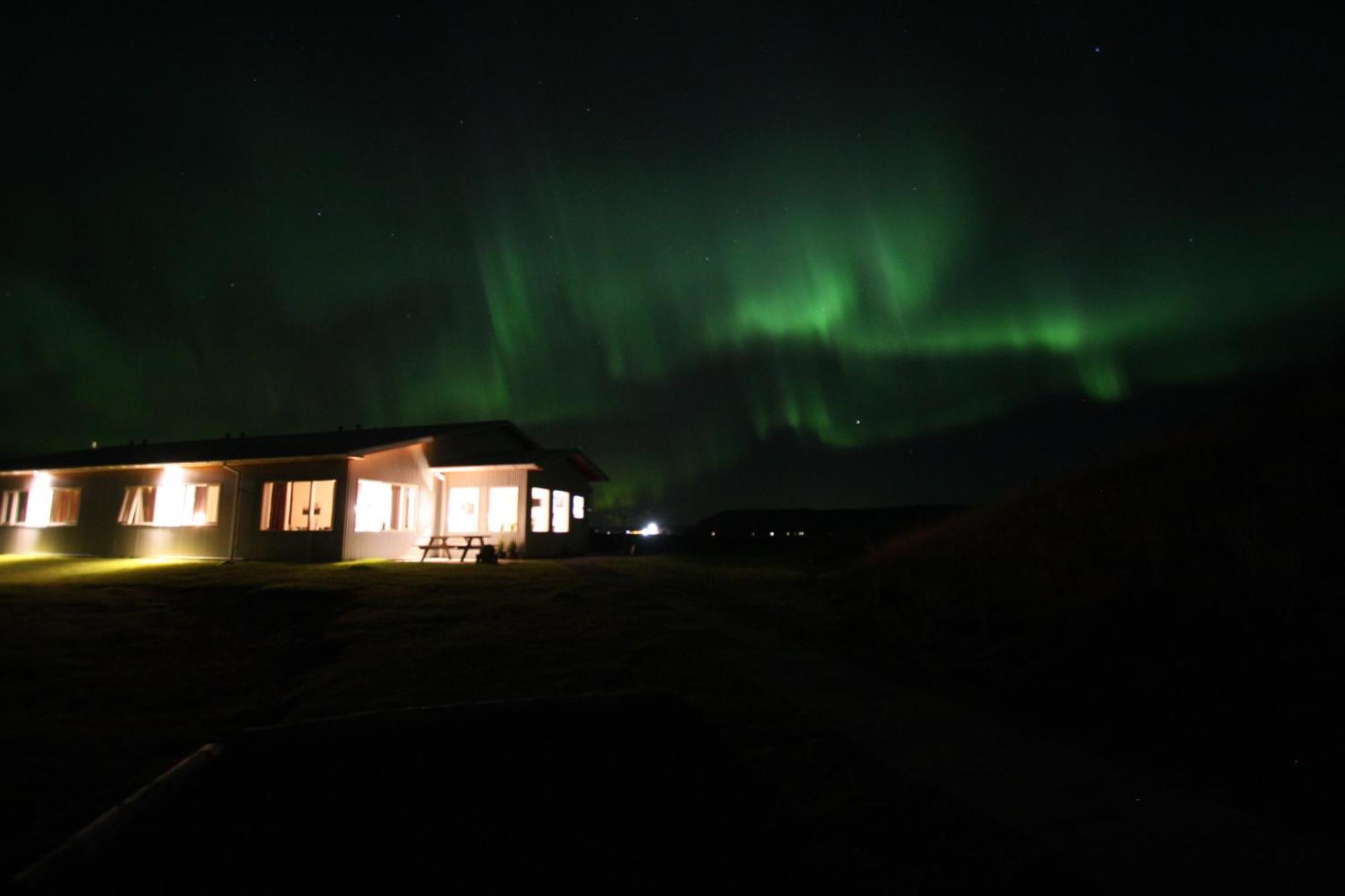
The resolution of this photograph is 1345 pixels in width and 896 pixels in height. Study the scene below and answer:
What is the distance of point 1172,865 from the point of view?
275cm

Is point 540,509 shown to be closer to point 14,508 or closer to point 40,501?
point 40,501

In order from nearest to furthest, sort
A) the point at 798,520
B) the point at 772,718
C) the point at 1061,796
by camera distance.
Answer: the point at 1061,796, the point at 772,718, the point at 798,520

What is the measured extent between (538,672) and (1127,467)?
10.5 m

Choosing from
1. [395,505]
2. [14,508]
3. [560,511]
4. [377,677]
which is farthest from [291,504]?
[377,677]

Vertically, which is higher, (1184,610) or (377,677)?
(1184,610)

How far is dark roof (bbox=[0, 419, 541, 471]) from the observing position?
65.6 ft

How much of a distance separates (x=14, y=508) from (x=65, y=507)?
11.4 feet

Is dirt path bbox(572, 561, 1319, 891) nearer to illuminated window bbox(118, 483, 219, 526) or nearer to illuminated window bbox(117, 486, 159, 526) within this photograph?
illuminated window bbox(118, 483, 219, 526)

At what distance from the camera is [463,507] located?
23.9 meters

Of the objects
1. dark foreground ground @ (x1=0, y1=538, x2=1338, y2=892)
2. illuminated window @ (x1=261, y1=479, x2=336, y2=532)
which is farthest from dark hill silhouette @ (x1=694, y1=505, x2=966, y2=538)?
dark foreground ground @ (x1=0, y1=538, x2=1338, y2=892)

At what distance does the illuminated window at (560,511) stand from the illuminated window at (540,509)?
0.39 meters

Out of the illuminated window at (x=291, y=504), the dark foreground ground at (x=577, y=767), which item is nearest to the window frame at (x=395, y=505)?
the illuminated window at (x=291, y=504)

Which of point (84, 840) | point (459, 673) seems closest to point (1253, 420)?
point (459, 673)

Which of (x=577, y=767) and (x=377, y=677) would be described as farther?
(x=377, y=677)
